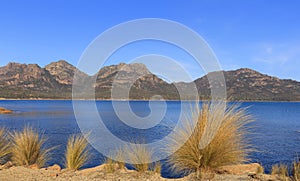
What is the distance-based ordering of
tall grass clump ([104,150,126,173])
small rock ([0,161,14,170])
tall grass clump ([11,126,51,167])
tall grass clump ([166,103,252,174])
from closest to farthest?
tall grass clump ([166,103,252,174]) → tall grass clump ([104,150,126,173]) → small rock ([0,161,14,170]) → tall grass clump ([11,126,51,167])

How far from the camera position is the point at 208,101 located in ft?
20.7

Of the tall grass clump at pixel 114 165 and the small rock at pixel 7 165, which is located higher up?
the tall grass clump at pixel 114 165

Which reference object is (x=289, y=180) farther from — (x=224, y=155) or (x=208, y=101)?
(x=208, y=101)

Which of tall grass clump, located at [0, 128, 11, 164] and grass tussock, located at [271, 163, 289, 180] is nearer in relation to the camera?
grass tussock, located at [271, 163, 289, 180]

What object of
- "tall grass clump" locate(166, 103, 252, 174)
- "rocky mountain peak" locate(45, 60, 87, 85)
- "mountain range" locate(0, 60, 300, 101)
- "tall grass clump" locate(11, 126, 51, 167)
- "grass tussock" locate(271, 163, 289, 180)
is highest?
"rocky mountain peak" locate(45, 60, 87, 85)

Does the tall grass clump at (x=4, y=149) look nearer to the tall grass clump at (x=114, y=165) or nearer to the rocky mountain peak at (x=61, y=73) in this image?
the tall grass clump at (x=114, y=165)

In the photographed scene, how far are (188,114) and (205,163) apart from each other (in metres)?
1.02


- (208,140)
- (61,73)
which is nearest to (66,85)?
(61,73)

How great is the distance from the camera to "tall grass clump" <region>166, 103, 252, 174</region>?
5.79 metres

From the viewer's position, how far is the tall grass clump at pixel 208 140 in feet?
19.0

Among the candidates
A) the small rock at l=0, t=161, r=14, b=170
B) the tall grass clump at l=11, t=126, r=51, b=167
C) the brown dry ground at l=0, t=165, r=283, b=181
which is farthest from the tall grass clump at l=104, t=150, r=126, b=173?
the small rock at l=0, t=161, r=14, b=170

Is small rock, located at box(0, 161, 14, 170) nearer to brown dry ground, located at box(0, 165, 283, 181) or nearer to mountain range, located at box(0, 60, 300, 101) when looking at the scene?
brown dry ground, located at box(0, 165, 283, 181)

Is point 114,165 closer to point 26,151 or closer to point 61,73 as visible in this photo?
point 26,151

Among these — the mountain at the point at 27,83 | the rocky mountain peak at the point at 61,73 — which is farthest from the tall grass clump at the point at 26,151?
the rocky mountain peak at the point at 61,73
